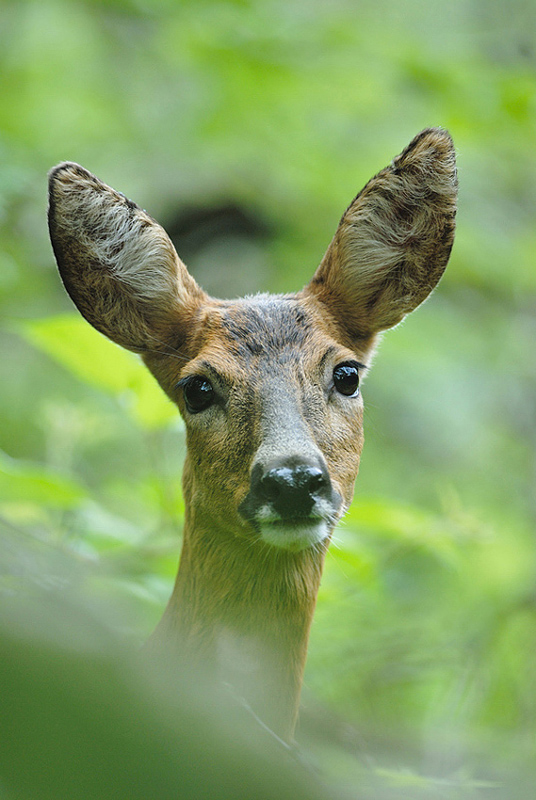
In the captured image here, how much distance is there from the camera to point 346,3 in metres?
8.32

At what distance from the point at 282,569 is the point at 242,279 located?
20.8 feet

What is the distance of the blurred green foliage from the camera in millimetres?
5477

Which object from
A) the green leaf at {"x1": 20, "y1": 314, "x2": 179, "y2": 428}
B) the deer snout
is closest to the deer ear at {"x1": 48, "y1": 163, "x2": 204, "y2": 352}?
the green leaf at {"x1": 20, "y1": 314, "x2": 179, "y2": 428}

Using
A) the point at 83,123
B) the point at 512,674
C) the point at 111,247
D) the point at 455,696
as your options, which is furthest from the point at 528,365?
the point at 111,247

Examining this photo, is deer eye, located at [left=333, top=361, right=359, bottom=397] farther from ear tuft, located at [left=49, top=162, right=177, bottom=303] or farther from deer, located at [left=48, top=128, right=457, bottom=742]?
ear tuft, located at [left=49, top=162, right=177, bottom=303]

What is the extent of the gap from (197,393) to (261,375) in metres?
0.31

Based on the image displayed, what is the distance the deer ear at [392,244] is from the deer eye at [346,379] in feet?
1.19

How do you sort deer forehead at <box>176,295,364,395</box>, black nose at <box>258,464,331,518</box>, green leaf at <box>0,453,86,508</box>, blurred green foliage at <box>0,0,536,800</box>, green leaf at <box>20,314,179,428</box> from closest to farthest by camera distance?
black nose at <box>258,464,331,518</box>, deer forehead at <box>176,295,364,395</box>, green leaf at <box>0,453,86,508</box>, green leaf at <box>20,314,179,428</box>, blurred green foliage at <box>0,0,536,800</box>

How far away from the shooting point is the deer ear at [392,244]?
400cm

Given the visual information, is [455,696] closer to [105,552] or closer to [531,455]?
[105,552]

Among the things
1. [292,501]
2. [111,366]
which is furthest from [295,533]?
[111,366]

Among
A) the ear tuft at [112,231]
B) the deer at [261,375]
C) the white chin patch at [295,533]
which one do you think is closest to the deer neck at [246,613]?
the deer at [261,375]

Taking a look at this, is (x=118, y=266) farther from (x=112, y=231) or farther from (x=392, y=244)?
(x=392, y=244)

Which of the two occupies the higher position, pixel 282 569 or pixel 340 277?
pixel 340 277
